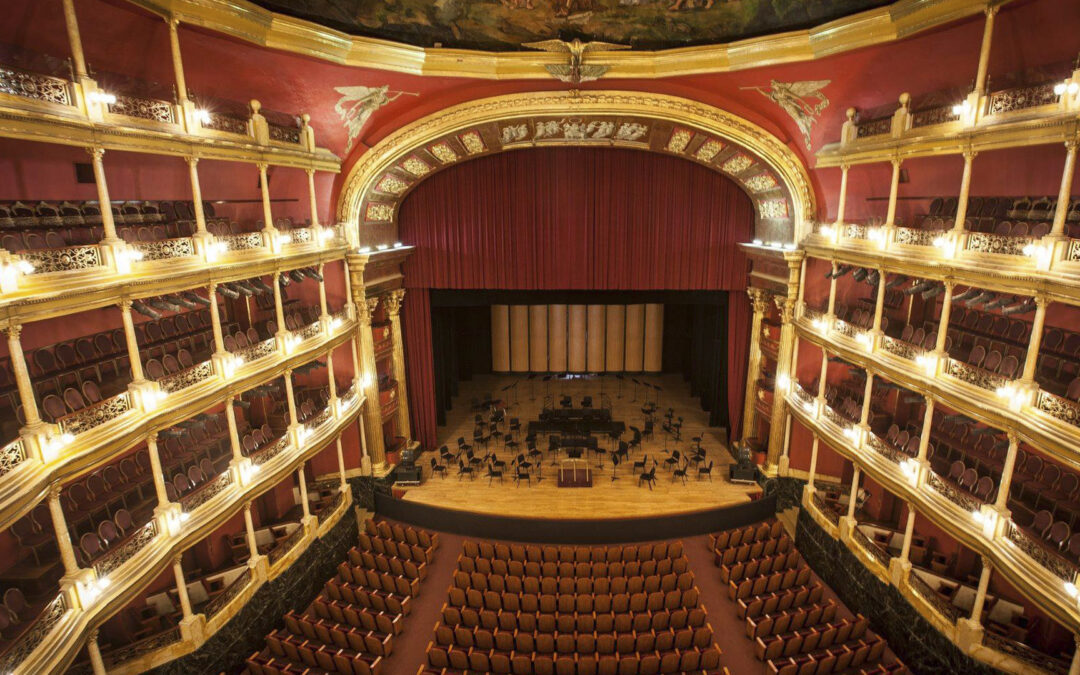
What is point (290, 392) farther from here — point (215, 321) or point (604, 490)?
point (604, 490)

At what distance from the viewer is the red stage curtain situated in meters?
17.0

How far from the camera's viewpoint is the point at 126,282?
8391mm

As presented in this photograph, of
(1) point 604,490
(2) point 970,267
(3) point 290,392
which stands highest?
(2) point 970,267

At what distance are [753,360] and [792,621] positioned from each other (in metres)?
7.68

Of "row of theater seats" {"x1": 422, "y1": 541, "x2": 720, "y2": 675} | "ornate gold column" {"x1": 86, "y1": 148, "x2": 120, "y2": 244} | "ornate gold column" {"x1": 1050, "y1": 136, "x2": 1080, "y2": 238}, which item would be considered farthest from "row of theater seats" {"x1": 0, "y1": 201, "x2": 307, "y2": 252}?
"ornate gold column" {"x1": 1050, "y1": 136, "x2": 1080, "y2": 238}

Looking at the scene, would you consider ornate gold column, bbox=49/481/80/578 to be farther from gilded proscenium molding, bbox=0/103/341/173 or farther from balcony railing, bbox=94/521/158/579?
gilded proscenium molding, bbox=0/103/341/173

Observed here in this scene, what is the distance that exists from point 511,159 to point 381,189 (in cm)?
373

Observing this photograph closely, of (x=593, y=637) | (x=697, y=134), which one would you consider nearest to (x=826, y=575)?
(x=593, y=637)

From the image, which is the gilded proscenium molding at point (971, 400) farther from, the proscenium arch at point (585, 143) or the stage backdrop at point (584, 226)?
the stage backdrop at point (584, 226)

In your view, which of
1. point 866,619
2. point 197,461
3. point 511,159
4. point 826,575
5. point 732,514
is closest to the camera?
point 866,619

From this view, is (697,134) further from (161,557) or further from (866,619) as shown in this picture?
(161,557)

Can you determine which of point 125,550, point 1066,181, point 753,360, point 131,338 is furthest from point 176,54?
point 753,360

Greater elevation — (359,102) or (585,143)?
(359,102)

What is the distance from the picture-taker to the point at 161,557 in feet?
29.7
